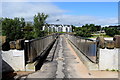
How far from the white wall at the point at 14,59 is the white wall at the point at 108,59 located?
126 inches

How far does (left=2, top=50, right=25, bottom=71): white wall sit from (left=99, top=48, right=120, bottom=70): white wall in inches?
126

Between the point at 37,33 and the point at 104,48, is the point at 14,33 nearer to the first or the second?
the point at 37,33

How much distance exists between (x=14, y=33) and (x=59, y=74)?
57170 millimetres

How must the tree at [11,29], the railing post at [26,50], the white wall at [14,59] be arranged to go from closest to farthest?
1. the white wall at [14,59]
2. the railing post at [26,50]
3. the tree at [11,29]

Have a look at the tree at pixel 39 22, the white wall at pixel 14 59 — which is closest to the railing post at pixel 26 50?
the white wall at pixel 14 59

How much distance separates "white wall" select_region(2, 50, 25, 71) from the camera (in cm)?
555

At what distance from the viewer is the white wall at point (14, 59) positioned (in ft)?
18.2

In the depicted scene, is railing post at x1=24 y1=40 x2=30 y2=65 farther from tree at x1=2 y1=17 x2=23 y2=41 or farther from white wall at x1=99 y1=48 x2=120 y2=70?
tree at x1=2 y1=17 x2=23 y2=41

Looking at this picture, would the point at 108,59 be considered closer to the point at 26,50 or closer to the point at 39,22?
the point at 26,50

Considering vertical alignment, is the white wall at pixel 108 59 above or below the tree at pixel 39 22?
below

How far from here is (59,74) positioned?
5.23 meters

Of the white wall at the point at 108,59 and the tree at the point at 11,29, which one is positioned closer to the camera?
the white wall at the point at 108,59

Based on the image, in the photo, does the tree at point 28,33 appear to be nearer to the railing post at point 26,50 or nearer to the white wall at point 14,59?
the railing post at point 26,50

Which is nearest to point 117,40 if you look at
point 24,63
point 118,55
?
point 118,55
